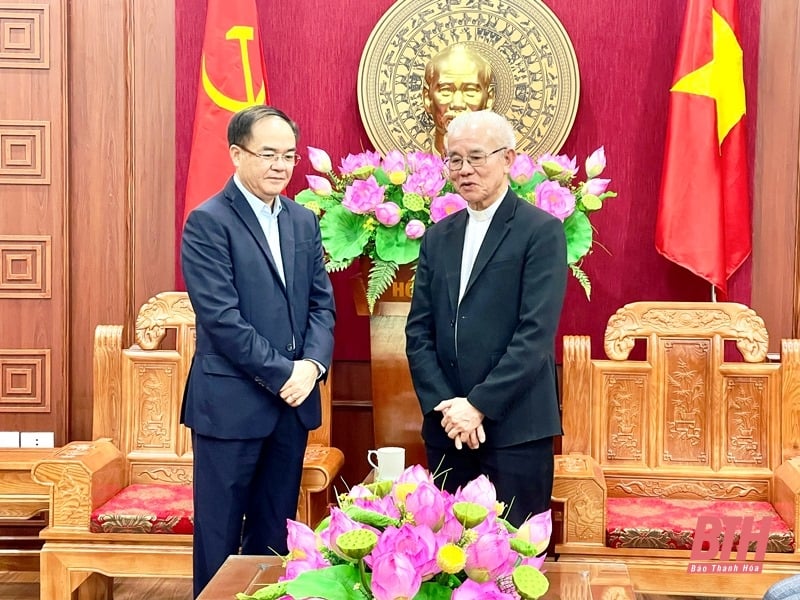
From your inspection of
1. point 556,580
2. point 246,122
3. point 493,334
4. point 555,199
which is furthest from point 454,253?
point 556,580

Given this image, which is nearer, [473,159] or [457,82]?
[473,159]

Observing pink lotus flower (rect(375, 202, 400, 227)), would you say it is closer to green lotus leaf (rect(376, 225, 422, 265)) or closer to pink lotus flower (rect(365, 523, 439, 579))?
green lotus leaf (rect(376, 225, 422, 265))

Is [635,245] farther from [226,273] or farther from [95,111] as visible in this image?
[95,111]

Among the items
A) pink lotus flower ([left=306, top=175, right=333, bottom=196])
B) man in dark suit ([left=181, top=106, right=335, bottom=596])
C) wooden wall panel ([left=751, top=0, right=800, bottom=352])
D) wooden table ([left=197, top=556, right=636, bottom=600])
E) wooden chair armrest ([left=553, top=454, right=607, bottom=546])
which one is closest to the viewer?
wooden table ([left=197, top=556, right=636, bottom=600])

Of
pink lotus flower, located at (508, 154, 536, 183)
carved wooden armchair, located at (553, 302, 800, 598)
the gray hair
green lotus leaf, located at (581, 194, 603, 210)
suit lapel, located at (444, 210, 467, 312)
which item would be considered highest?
the gray hair

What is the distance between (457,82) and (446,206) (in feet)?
2.69

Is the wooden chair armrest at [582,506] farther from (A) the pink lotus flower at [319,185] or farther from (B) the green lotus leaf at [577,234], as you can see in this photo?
(A) the pink lotus flower at [319,185]

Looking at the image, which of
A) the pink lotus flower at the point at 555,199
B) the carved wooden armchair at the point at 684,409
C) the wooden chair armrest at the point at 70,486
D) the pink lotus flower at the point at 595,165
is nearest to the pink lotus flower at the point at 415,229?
the pink lotus flower at the point at 555,199

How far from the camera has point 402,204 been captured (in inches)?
113

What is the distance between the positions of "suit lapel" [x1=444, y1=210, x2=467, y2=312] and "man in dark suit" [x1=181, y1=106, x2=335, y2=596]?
37 centimetres

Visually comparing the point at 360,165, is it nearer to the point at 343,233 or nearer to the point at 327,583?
the point at 343,233

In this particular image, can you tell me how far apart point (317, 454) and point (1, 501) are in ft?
3.45

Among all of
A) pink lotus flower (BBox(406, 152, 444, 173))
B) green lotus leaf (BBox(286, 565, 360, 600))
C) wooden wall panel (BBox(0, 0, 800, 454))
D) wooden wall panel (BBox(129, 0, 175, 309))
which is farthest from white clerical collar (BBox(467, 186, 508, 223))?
wooden wall panel (BBox(129, 0, 175, 309))

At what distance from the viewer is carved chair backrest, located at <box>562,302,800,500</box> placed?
10.2ft
